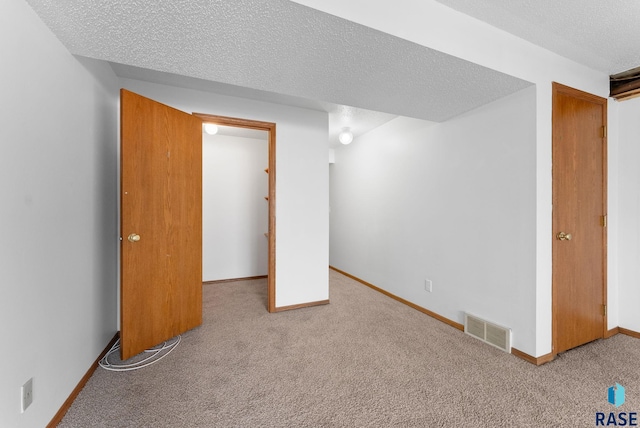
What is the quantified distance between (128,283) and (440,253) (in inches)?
112

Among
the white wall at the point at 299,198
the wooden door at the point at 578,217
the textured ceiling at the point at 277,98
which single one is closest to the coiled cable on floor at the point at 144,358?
the white wall at the point at 299,198

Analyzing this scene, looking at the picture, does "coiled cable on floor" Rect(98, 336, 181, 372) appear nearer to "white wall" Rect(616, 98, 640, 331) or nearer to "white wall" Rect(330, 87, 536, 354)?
"white wall" Rect(330, 87, 536, 354)

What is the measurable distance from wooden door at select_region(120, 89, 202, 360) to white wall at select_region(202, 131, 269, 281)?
174 centimetres

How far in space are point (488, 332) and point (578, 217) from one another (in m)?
1.20

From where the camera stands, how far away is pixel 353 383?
173 cm

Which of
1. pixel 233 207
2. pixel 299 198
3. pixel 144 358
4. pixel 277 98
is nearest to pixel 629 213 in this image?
pixel 299 198

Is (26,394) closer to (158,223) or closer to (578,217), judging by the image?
(158,223)

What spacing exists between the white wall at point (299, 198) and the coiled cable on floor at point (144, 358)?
1.09 metres

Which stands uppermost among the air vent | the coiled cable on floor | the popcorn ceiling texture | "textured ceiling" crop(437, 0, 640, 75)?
"textured ceiling" crop(437, 0, 640, 75)

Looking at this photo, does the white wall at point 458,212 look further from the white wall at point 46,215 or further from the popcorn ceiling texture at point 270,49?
the white wall at point 46,215

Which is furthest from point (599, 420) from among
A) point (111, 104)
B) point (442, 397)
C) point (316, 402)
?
point (111, 104)

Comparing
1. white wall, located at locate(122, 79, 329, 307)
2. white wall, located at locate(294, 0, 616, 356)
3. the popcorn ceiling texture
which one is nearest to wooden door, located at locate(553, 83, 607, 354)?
white wall, located at locate(294, 0, 616, 356)

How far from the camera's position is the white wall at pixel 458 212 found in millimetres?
2059

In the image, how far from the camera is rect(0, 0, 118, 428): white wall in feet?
3.68
